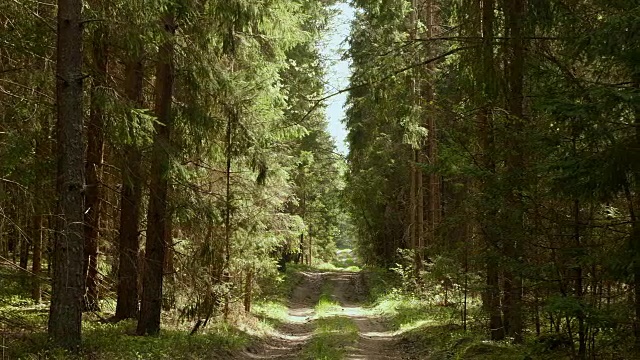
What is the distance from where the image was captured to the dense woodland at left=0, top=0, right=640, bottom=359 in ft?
20.7

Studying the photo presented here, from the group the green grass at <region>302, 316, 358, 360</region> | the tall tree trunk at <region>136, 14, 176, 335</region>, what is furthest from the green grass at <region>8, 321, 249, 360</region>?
the green grass at <region>302, 316, 358, 360</region>

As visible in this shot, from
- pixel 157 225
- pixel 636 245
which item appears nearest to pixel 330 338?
pixel 157 225

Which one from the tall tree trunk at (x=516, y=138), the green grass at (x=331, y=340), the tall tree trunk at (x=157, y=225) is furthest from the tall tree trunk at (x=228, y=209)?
the tall tree trunk at (x=516, y=138)

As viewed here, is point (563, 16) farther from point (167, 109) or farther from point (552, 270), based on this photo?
point (167, 109)

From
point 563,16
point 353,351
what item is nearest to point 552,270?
point 563,16

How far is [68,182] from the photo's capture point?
8.06 m

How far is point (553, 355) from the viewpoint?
325 inches

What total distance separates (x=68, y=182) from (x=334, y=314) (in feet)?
51.4

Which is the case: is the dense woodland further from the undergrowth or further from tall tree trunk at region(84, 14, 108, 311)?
the undergrowth

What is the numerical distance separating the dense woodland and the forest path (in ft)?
6.38

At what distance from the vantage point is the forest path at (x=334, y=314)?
13.5 meters

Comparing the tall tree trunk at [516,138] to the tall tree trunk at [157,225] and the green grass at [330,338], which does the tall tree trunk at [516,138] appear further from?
the tall tree trunk at [157,225]

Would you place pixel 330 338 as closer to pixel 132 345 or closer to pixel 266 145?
pixel 266 145

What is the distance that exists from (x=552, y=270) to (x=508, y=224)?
91 cm
